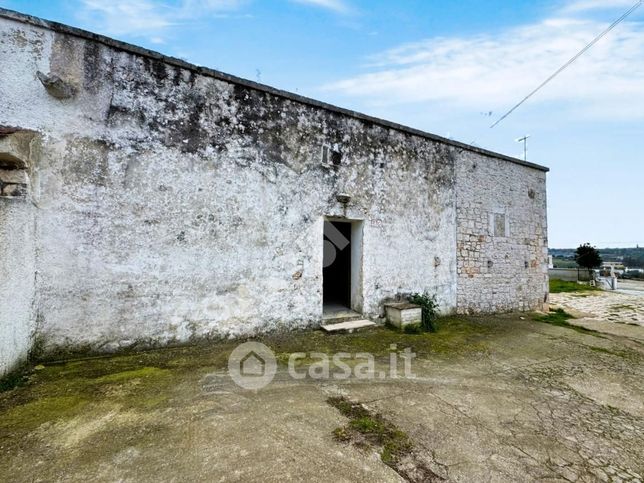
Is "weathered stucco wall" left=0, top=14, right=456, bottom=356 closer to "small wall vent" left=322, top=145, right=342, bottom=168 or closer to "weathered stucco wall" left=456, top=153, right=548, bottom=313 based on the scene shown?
"small wall vent" left=322, top=145, right=342, bottom=168

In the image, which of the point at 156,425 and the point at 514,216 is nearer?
the point at 156,425

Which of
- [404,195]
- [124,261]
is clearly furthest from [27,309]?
[404,195]

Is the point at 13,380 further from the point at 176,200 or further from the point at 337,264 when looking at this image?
the point at 337,264

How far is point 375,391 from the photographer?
3.32 meters

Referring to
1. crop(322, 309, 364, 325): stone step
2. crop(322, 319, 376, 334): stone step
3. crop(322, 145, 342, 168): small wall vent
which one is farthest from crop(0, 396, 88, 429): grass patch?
crop(322, 145, 342, 168): small wall vent

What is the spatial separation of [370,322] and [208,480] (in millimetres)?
4292

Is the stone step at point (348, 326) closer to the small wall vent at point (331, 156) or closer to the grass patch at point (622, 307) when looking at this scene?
the small wall vent at point (331, 156)

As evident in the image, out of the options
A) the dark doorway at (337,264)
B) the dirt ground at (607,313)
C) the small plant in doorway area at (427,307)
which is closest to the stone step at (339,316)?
the dark doorway at (337,264)

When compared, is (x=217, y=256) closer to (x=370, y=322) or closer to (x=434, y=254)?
(x=370, y=322)

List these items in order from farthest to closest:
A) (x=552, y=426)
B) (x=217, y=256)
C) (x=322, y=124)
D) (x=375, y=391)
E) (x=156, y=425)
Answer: (x=322, y=124)
(x=217, y=256)
(x=375, y=391)
(x=552, y=426)
(x=156, y=425)

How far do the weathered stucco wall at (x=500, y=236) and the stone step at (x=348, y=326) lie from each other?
2.86 metres

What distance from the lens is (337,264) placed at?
8.27m

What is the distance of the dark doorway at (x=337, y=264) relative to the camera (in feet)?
22.1

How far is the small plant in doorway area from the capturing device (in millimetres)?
6189
